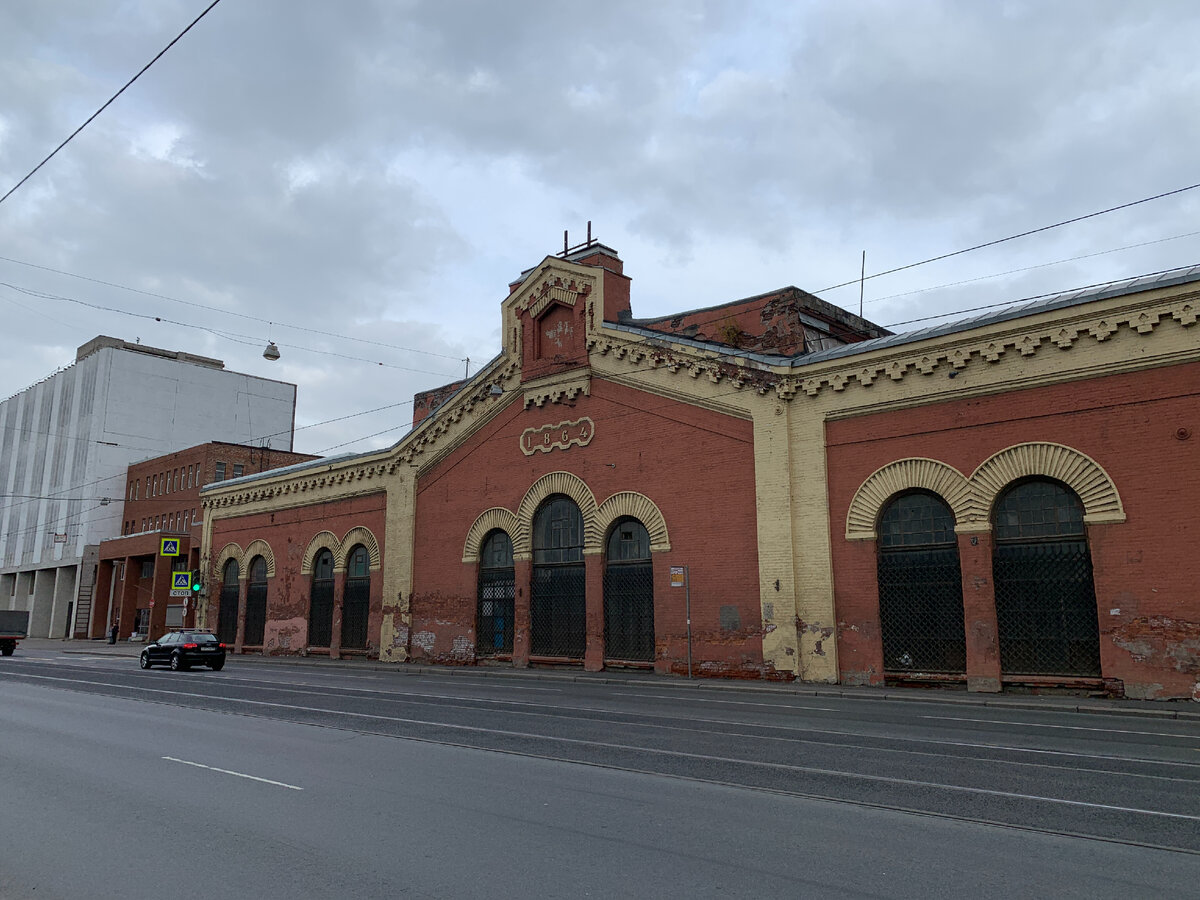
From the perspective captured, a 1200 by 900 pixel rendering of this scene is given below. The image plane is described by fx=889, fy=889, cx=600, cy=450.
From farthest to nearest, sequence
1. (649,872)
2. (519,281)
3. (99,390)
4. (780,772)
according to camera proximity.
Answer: (99,390) < (519,281) < (780,772) < (649,872)

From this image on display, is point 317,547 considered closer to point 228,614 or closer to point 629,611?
point 228,614

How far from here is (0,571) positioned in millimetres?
74625

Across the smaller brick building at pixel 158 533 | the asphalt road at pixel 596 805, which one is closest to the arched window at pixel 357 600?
the asphalt road at pixel 596 805

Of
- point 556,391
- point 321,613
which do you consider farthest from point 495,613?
point 321,613

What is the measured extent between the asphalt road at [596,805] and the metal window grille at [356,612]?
18.7 m

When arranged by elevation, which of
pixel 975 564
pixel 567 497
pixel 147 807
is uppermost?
pixel 567 497

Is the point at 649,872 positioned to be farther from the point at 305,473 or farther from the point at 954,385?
the point at 305,473

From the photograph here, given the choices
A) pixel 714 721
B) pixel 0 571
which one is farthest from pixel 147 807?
pixel 0 571

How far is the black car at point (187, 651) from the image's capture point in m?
→ 29.1

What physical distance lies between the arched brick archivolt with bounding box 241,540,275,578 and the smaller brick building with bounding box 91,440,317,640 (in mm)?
11940

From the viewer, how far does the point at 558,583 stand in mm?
26938

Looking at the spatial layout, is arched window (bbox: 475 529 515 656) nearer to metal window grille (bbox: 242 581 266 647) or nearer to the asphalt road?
the asphalt road

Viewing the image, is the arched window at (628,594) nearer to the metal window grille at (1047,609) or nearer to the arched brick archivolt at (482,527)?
the arched brick archivolt at (482,527)

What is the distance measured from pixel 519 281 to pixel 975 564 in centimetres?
1773
